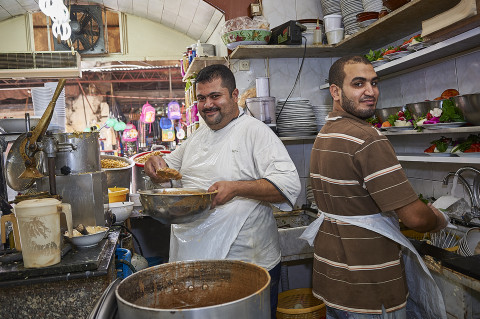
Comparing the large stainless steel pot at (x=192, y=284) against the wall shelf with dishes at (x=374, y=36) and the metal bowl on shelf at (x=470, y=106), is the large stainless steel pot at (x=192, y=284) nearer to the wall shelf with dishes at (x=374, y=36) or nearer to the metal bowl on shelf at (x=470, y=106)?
the metal bowl on shelf at (x=470, y=106)

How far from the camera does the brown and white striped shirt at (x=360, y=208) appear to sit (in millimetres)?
1626

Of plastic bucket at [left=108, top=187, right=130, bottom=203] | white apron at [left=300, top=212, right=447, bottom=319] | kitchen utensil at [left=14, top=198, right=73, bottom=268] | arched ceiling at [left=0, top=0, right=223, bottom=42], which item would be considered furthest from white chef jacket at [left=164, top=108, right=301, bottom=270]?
arched ceiling at [left=0, top=0, right=223, bottom=42]

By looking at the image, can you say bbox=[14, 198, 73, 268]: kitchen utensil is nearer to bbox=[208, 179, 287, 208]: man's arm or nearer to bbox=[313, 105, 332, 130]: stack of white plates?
bbox=[208, 179, 287, 208]: man's arm

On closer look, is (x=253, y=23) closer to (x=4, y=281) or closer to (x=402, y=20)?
(x=402, y=20)

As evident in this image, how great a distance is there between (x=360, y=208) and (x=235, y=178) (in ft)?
2.39

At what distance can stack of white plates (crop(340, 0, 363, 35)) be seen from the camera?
3479 mm

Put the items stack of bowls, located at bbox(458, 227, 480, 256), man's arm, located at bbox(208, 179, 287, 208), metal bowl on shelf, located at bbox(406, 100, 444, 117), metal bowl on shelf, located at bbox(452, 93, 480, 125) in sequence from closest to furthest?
man's arm, located at bbox(208, 179, 287, 208) → metal bowl on shelf, located at bbox(452, 93, 480, 125) → stack of bowls, located at bbox(458, 227, 480, 256) → metal bowl on shelf, located at bbox(406, 100, 444, 117)

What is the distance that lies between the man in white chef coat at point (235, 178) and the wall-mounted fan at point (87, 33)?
19.2ft

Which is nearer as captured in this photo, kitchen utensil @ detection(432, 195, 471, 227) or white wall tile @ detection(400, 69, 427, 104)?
kitchen utensil @ detection(432, 195, 471, 227)

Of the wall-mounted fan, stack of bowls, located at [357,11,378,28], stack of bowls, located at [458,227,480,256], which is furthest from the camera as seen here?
the wall-mounted fan

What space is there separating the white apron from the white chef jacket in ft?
1.08

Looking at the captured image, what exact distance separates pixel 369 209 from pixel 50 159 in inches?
64.0

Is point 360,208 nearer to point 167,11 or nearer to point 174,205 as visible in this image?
point 174,205

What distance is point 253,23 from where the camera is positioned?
12.2ft
